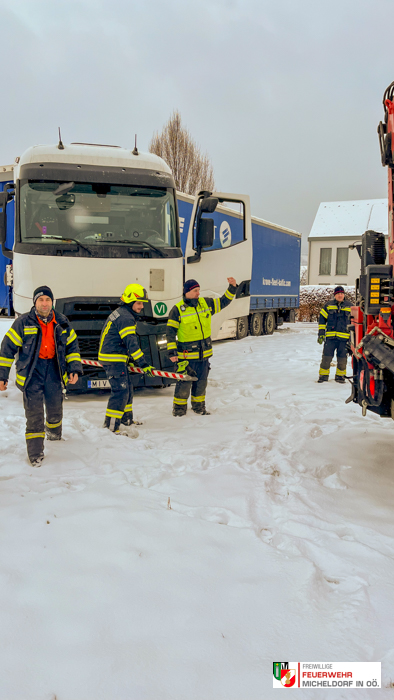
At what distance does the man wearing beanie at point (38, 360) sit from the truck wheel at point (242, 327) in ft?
33.9

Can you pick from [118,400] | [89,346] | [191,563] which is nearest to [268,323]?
[89,346]

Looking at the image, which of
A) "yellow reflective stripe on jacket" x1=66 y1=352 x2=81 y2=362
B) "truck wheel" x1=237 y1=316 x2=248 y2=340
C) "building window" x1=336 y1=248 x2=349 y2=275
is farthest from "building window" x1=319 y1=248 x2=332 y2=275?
"yellow reflective stripe on jacket" x1=66 y1=352 x2=81 y2=362

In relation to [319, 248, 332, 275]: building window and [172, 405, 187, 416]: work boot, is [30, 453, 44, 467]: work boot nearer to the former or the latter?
[172, 405, 187, 416]: work boot

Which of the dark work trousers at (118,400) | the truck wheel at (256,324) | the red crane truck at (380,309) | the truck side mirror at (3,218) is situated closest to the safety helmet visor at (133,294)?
the dark work trousers at (118,400)

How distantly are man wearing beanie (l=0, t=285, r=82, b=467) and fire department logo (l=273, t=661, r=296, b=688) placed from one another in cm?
287

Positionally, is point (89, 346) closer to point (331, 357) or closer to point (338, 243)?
point (331, 357)

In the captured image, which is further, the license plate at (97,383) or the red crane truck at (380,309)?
the license plate at (97,383)

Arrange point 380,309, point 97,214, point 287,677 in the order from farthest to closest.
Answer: point 97,214, point 380,309, point 287,677

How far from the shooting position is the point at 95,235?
7180mm

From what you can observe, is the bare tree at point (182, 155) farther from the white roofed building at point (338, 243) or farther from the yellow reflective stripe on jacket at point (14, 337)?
the yellow reflective stripe on jacket at point (14, 337)

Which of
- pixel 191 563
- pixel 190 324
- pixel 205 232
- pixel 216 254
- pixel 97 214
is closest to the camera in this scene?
pixel 191 563

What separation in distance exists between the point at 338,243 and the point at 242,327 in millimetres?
20591

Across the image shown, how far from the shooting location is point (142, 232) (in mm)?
7414

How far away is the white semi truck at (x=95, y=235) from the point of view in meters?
6.96
